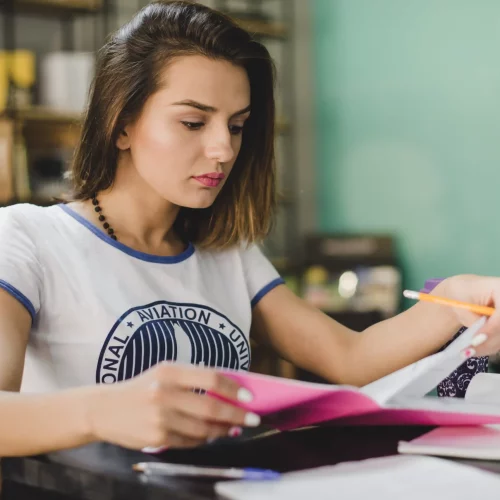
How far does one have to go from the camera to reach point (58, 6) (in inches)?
137

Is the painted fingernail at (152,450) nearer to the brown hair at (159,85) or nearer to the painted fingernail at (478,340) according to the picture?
the painted fingernail at (478,340)

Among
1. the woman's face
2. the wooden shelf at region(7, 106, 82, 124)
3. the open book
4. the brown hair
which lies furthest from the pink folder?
the wooden shelf at region(7, 106, 82, 124)

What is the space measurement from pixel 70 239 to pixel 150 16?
0.39m

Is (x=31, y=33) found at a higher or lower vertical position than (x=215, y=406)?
higher

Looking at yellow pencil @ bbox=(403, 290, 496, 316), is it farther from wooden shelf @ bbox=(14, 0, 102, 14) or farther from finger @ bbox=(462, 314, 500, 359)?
wooden shelf @ bbox=(14, 0, 102, 14)

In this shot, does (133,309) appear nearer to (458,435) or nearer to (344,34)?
(458,435)

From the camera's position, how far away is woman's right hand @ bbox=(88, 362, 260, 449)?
70cm

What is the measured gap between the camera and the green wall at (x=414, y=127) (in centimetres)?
373

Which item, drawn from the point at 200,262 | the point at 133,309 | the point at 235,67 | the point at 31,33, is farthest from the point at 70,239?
the point at 31,33

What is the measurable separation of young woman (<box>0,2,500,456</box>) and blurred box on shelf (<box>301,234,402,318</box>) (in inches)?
99.2

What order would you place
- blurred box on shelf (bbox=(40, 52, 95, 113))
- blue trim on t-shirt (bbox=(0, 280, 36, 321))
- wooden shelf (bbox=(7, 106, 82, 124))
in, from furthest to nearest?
blurred box on shelf (bbox=(40, 52, 95, 113)), wooden shelf (bbox=(7, 106, 82, 124)), blue trim on t-shirt (bbox=(0, 280, 36, 321))

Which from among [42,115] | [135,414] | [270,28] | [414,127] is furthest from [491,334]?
[270,28]

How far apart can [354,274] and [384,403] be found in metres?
3.27

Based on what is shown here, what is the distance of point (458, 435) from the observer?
0.84 m
